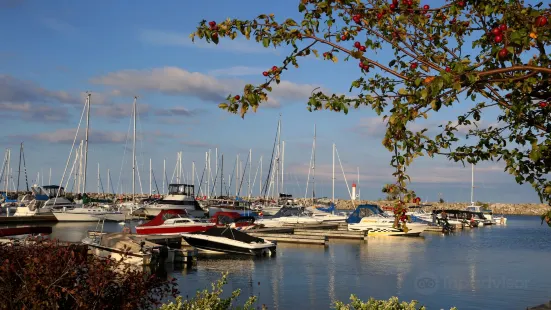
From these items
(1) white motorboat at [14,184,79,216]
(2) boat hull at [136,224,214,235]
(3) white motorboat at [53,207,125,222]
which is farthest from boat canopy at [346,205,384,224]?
(1) white motorboat at [14,184,79,216]

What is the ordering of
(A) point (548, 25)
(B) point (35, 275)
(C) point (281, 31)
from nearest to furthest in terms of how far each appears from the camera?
(A) point (548, 25), (C) point (281, 31), (B) point (35, 275)

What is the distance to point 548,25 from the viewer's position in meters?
6.13

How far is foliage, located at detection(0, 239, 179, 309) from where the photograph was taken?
26.1 feet

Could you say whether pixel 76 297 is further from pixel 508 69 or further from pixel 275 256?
pixel 275 256

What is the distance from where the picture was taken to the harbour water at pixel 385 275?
74.8 feet

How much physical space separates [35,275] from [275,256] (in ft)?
93.7

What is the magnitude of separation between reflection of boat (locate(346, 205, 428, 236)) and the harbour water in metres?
6.97

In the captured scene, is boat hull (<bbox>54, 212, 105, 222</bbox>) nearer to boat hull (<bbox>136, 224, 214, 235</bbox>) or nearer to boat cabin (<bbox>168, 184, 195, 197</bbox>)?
boat cabin (<bbox>168, 184, 195, 197</bbox>)

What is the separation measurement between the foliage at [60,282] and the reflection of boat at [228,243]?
25424mm

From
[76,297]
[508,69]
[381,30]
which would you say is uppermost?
[381,30]

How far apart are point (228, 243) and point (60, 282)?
26.3 meters

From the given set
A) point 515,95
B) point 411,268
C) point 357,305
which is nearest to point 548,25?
point 515,95

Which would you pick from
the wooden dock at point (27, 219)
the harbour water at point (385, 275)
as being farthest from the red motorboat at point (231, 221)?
the wooden dock at point (27, 219)

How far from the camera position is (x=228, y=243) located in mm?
34219
